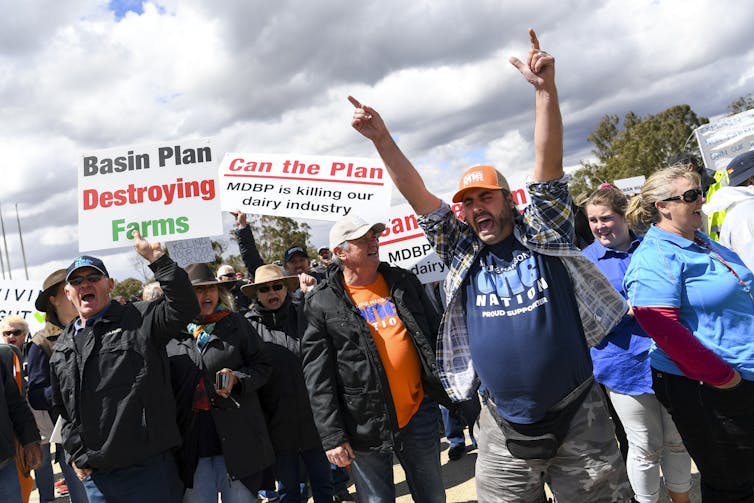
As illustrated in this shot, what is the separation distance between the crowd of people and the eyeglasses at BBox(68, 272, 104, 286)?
0.01 m

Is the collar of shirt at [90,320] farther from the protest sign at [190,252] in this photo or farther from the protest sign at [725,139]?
the protest sign at [725,139]

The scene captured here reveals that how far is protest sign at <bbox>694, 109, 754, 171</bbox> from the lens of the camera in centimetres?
915

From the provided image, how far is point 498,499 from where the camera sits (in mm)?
2568

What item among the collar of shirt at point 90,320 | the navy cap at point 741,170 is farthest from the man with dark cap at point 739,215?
the collar of shirt at point 90,320

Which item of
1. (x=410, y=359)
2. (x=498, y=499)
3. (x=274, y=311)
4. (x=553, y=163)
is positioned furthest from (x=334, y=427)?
(x=553, y=163)

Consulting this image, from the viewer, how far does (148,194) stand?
164 inches

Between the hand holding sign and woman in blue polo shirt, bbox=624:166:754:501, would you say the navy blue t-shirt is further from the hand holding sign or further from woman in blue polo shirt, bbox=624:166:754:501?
the hand holding sign

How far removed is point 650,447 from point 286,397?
231 cm

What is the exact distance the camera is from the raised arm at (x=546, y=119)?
2354mm

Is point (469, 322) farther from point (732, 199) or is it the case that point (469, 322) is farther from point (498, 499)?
point (732, 199)

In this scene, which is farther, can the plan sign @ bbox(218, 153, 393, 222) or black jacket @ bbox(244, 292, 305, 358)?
can the plan sign @ bbox(218, 153, 393, 222)

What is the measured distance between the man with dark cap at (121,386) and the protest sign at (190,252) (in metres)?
0.93

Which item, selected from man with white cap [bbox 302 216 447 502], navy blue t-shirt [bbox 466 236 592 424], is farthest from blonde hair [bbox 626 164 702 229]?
man with white cap [bbox 302 216 447 502]

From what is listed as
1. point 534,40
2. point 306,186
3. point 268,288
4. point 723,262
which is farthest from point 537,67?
point 306,186
